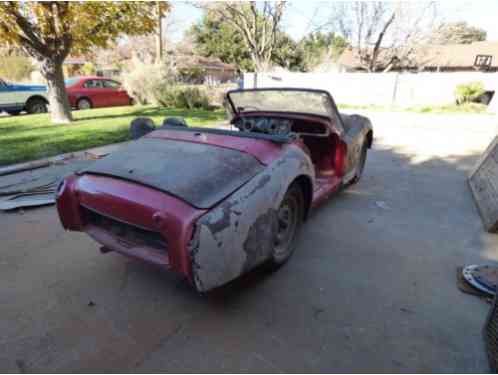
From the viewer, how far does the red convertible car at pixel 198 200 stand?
5.47 ft

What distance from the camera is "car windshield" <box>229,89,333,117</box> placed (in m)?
3.34

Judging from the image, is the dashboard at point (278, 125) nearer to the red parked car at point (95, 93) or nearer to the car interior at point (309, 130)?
the car interior at point (309, 130)

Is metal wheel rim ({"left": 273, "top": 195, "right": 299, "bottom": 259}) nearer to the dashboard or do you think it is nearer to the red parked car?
the dashboard

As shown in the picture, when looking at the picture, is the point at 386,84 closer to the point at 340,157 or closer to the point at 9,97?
the point at 340,157

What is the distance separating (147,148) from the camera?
242 centimetres

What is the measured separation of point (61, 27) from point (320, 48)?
94.9ft

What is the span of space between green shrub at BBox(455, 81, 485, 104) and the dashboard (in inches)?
542

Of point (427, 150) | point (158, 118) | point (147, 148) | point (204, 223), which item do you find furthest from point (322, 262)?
point (158, 118)

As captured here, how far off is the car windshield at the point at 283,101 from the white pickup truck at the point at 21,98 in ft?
34.9

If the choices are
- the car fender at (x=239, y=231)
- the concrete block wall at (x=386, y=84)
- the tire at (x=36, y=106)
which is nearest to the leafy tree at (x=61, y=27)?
the tire at (x=36, y=106)

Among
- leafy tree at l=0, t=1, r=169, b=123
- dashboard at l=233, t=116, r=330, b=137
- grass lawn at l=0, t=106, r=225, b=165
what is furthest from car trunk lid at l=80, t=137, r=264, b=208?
leafy tree at l=0, t=1, r=169, b=123

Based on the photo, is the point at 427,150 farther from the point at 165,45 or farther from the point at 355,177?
the point at 165,45

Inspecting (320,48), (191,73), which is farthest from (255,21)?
(320,48)

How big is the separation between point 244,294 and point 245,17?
20210 mm
